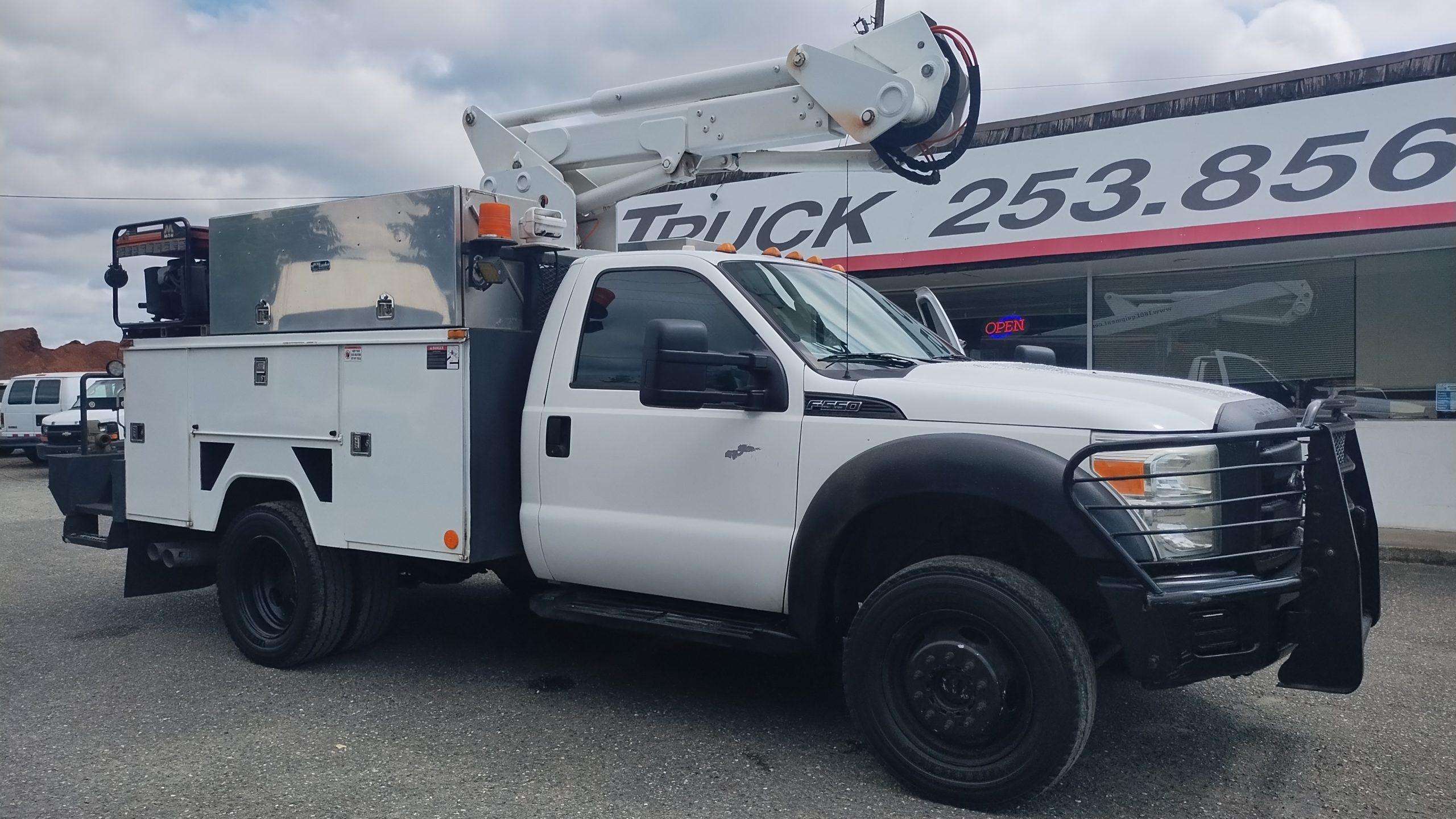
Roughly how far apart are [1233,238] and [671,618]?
7740 mm

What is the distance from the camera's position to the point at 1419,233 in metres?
9.63

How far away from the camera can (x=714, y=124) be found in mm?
6074

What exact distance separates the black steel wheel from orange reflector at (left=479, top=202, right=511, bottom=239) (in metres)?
1.88

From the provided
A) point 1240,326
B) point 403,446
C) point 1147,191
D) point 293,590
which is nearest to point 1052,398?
point 403,446

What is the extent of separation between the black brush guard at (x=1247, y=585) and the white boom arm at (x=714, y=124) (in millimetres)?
2705

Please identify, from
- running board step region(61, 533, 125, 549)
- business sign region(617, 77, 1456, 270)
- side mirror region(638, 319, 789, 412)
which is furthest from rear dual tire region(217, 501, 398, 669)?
business sign region(617, 77, 1456, 270)

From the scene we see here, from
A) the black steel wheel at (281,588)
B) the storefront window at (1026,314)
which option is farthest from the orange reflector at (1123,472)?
the storefront window at (1026,314)

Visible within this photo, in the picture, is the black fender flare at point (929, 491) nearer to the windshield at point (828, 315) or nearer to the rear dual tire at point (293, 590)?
the windshield at point (828, 315)

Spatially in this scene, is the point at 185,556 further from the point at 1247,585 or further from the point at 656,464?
the point at 1247,585

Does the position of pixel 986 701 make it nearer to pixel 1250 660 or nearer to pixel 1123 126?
pixel 1250 660

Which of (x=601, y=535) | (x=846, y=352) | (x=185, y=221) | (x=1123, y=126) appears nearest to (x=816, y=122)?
(x=846, y=352)

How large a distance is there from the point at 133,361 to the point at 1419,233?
10.2 m

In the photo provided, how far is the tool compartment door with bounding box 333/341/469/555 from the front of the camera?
5074 mm

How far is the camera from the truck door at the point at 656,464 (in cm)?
439
